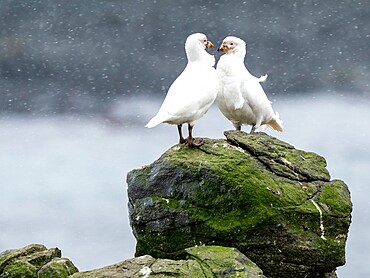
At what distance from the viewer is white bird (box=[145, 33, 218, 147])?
12.7m

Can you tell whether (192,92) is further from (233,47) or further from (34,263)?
(34,263)

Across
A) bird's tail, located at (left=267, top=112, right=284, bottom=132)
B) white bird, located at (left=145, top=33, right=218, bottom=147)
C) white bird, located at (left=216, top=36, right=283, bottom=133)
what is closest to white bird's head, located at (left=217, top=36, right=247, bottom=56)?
white bird, located at (left=216, top=36, right=283, bottom=133)

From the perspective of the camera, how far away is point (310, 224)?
12477 mm

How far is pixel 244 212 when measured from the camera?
1245cm

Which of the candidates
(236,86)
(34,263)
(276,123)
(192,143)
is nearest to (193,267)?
(192,143)

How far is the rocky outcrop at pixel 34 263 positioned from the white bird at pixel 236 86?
12.8ft

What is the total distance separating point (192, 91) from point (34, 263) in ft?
10.7

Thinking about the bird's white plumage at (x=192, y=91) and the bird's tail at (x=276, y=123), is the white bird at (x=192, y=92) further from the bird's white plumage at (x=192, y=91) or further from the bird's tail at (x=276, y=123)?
the bird's tail at (x=276, y=123)

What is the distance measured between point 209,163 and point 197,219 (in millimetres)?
786

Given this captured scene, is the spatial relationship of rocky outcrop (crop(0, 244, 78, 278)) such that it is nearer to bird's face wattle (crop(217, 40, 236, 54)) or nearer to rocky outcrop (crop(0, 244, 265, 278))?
rocky outcrop (crop(0, 244, 265, 278))

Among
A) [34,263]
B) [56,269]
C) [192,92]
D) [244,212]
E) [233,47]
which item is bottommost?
[56,269]

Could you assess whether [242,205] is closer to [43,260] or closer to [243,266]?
[243,266]

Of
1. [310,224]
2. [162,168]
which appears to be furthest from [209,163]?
[310,224]

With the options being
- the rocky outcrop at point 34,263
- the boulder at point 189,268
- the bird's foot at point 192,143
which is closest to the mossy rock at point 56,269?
the rocky outcrop at point 34,263
